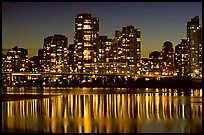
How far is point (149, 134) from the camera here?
771 inches

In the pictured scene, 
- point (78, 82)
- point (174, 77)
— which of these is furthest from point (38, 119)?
point (78, 82)

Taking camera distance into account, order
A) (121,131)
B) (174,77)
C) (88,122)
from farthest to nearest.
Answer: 1. (174,77)
2. (88,122)
3. (121,131)

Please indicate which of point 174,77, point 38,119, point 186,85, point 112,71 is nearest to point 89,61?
point 112,71

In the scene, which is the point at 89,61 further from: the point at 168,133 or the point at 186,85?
the point at 168,133

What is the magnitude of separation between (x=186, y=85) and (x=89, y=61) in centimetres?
5606

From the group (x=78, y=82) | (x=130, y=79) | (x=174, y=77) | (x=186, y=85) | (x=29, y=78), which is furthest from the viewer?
(x=29, y=78)

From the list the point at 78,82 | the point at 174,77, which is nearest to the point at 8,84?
the point at 78,82

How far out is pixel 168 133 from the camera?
67.9 feet

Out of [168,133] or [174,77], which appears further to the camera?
[174,77]

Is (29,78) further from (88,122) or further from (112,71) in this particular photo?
(88,122)

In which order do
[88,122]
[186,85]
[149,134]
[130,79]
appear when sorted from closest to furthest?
[149,134]
[88,122]
[186,85]
[130,79]

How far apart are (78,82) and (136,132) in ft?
364

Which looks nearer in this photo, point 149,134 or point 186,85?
point 149,134

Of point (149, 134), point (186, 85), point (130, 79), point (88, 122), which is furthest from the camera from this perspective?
point (130, 79)
